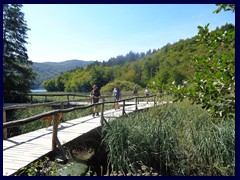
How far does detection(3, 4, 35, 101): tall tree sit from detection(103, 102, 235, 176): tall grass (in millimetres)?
18567

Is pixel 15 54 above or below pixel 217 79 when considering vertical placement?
above

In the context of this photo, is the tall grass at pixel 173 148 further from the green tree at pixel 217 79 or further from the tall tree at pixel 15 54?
the tall tree at pixel 15 54

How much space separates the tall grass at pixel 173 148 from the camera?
435cm

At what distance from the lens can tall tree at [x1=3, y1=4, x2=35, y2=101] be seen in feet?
71.2

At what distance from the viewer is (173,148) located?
15.6 feet

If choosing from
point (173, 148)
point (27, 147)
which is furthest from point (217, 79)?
point (27, 147)

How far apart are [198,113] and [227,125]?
1.81 metres

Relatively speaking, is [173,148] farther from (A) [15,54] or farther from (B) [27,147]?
(A) [15,54]

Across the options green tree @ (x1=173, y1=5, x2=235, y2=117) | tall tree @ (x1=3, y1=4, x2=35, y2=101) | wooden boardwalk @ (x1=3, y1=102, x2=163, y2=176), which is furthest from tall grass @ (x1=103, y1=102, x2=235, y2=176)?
tall tree @ (x1=3, y1=4, x2=35, y2=101)

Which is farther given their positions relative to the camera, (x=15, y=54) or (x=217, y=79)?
(x=15, y=54)

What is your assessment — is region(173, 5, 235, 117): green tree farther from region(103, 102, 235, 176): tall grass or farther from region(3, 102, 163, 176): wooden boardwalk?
region(3, 102, 163, 176): wooden boardwalk

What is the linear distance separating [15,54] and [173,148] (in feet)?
70.3

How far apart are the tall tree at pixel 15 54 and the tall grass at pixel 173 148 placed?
18567mm

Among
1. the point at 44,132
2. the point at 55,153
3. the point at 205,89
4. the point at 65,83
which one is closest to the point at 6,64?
the point at 44,132
